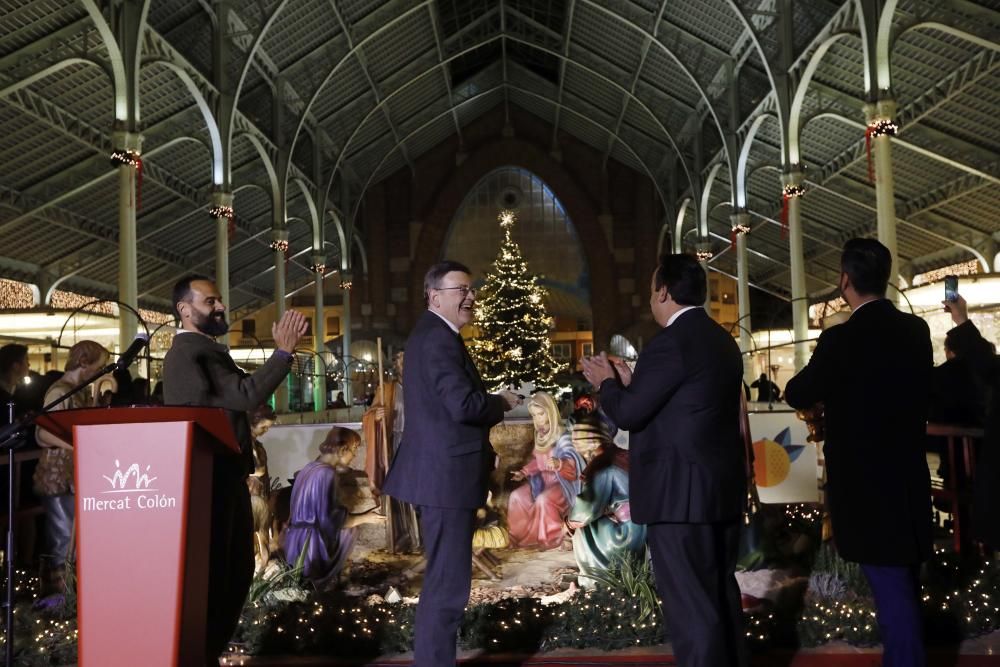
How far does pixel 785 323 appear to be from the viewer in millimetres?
32375

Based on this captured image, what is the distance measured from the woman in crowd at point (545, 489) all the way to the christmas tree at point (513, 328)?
12.6m

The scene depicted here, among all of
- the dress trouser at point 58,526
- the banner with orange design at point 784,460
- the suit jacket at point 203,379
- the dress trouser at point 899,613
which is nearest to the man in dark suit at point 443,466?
the suit jacket at point 203,379

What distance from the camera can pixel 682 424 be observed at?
2875 mm

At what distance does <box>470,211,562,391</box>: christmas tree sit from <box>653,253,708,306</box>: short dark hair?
15794 mm

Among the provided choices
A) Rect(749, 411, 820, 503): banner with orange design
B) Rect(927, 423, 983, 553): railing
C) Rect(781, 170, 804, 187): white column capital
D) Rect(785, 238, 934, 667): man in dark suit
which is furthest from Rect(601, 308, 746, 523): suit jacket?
Rect(781, 170, 804, 187): white column capital

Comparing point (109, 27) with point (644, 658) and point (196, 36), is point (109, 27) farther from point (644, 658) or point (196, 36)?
point (644, 658)

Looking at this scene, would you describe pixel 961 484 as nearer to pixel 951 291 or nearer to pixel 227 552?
pixel 951 291

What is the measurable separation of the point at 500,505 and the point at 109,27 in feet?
28.1

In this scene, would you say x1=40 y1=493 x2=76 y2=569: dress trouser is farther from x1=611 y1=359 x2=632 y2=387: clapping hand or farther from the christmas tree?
the christmas tree

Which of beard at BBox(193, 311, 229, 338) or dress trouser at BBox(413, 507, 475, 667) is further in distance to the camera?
beard at BBox(193, 311, 229, 338)

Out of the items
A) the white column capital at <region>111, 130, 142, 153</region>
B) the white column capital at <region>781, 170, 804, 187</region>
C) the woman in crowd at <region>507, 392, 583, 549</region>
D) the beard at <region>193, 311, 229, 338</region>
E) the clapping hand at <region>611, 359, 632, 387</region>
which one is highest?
the white column capital at <region>781, 170, 804, 187</region>

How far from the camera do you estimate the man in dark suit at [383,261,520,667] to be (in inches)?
121

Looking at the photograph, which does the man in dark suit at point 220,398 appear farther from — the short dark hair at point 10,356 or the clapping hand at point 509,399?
the short dark hair at point 10,356

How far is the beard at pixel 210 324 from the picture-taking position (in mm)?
3229
